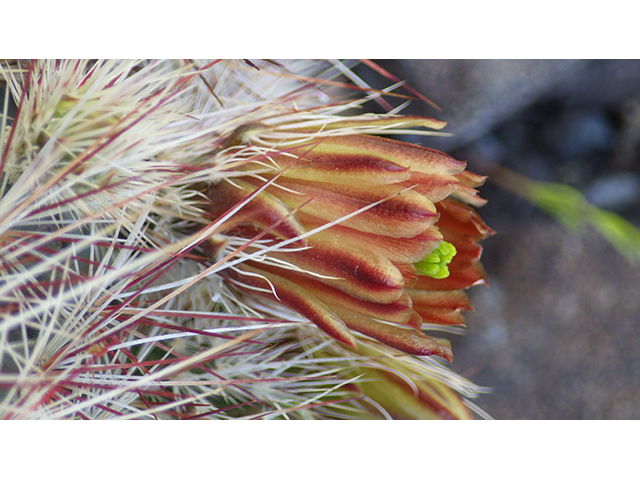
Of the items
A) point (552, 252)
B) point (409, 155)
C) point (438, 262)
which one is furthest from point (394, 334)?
point (552, 252)

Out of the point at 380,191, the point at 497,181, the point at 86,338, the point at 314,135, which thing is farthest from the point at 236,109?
the point at 497,181

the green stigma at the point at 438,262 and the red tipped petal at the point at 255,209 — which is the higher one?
the red tipped petal at the point at 255,209

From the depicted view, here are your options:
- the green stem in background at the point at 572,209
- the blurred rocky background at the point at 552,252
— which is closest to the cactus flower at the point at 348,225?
the blurred rocky background at the point at 552,252

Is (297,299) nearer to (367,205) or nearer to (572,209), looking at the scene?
(367,205)

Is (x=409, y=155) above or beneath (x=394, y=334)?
above

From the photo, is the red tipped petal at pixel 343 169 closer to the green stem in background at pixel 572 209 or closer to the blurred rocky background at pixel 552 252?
the blurred rocky background at pixel 552 252

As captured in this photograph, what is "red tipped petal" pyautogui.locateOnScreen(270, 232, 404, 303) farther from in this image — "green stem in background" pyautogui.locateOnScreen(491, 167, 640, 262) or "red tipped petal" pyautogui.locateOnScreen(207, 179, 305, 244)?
"green stem in background" pyautogui.locateOnScreen(491, 167, 640, 262)

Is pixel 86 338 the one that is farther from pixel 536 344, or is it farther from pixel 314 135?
pixel 536 344
